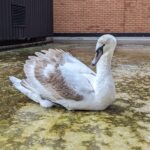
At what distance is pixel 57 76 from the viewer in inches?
134

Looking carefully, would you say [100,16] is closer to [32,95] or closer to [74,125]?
[32,95]

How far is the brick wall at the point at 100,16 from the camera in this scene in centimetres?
1473

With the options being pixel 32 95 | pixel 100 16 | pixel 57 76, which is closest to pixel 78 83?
pixel 57 76

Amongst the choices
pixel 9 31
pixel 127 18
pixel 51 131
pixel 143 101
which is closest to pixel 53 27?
pixel 127 18

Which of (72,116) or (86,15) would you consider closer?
(72,116)

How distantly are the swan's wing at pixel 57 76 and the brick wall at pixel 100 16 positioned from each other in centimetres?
1119

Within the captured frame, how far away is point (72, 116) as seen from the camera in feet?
10.8

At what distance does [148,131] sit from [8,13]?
23.1 ft

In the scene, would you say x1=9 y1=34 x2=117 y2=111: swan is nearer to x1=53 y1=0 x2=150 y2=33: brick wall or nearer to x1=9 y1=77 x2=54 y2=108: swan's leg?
x1=9 y1=77 x2=54 y2=108: swan's leg

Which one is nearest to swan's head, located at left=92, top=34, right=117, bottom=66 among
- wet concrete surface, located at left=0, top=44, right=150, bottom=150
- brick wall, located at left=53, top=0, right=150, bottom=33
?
wet concrete surface, located at left=0, top=44, right=150, bottom=150

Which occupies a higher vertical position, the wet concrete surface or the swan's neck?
the swan's neck

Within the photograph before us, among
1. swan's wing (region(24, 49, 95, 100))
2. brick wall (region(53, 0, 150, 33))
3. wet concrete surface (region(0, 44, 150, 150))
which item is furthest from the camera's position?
brick wall (region(53, 0, 150, 33))

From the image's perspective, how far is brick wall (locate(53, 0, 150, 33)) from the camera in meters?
14.7

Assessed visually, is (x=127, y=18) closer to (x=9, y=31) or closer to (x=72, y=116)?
(x=9, y=31)
